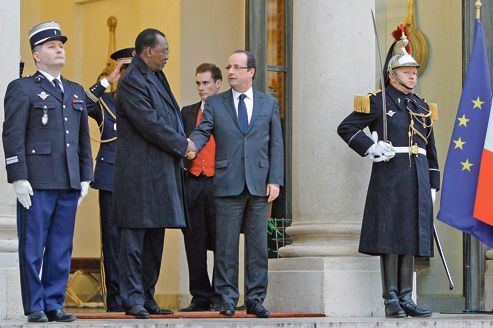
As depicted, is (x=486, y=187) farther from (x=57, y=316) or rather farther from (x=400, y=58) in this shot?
(x=57, y=316)

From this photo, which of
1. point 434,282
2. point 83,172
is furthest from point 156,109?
point 434,282

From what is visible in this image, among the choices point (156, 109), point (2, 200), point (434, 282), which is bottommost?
point (434, 282)

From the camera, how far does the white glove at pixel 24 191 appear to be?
29.8 feet

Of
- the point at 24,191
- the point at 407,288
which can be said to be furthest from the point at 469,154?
the point at 24,191

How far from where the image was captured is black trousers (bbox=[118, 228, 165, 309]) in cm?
968

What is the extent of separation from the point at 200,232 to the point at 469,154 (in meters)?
2.21

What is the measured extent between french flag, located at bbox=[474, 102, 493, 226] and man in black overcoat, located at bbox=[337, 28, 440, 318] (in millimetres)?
634

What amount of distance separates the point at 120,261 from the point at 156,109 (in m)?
1.04

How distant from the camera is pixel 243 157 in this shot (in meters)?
10.2

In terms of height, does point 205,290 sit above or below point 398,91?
below

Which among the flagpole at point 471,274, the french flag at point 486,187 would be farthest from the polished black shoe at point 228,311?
the flagpole at point 471,274

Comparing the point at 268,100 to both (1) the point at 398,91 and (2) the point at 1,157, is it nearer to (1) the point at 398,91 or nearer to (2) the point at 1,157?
(1) the point at 398,91

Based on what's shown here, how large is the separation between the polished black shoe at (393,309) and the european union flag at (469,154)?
3.88ft

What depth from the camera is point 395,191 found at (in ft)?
35.2
